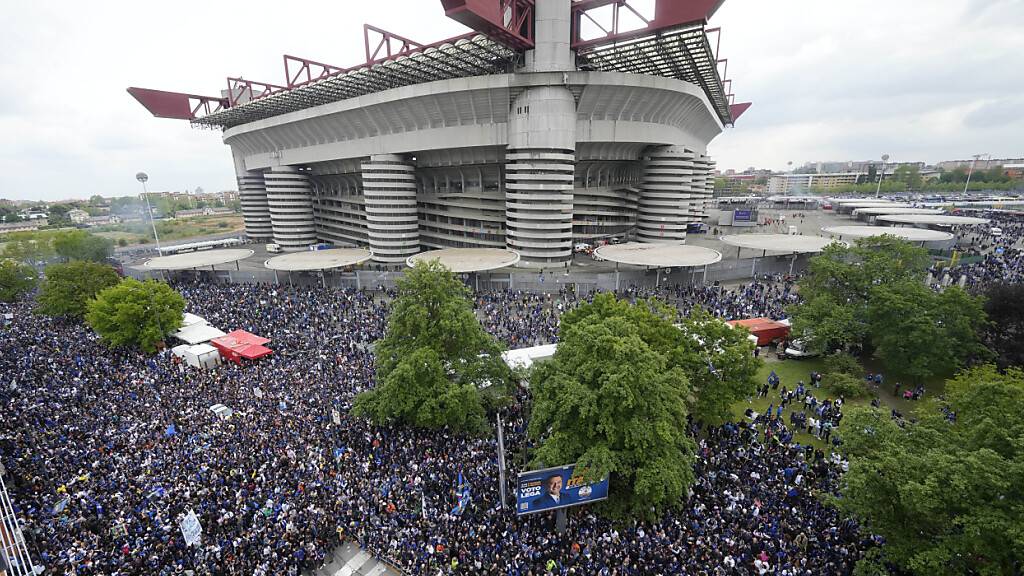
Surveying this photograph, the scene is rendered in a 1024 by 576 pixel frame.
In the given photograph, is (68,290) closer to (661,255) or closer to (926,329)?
(661,255)

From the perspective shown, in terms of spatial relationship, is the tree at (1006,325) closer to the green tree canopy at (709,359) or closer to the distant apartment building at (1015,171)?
the green tree canopy at (709,359)

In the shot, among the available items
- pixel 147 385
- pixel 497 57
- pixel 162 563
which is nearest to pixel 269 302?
pixel 147 385

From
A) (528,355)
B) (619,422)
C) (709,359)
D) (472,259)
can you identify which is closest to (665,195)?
(472,259)

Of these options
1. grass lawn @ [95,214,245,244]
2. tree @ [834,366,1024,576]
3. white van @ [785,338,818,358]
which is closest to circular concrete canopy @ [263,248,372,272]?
white van @ [785,338,818,358]

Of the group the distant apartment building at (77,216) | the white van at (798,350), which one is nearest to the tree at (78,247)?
the white van at (798,350)

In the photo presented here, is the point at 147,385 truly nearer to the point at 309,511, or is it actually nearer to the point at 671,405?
the point at 309,511

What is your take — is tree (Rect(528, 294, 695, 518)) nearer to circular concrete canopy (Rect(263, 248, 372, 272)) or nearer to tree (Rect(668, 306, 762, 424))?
tree (Rect(668, 306, 762, 424))
